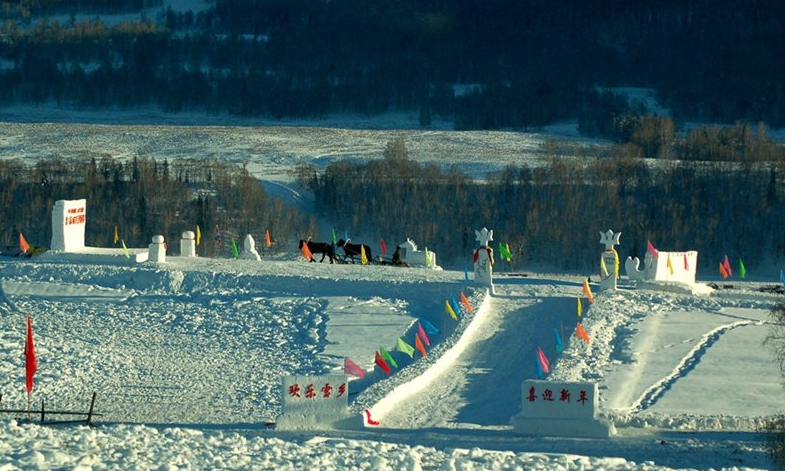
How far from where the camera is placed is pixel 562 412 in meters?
22.6

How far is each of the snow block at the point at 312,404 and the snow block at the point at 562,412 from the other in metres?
2.53

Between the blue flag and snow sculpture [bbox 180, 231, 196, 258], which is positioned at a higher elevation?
snow sculpture [bbox 180, 231, 196, 258]

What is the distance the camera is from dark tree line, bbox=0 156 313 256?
174 ft

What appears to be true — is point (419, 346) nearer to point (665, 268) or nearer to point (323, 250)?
point (665, 268)

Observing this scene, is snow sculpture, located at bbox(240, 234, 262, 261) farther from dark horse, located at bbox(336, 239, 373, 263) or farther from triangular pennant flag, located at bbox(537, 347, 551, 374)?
triangular pennant flag, located at bbox(537, 347, 551, 374)

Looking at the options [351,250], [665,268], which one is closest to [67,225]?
[351,250]

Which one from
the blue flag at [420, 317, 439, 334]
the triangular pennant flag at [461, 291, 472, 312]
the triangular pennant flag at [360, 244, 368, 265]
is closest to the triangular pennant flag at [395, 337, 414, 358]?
the blue flag at [420, 317, 439, 334]

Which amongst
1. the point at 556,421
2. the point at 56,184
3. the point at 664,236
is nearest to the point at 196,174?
the point at 56,184

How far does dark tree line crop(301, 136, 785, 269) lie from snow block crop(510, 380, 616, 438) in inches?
1125

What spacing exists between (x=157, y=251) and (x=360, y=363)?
32.3 ft

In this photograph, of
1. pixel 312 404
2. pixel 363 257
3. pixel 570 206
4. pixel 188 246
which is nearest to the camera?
pixel 312 404

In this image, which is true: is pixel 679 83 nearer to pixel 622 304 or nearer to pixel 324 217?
pixel 324 217

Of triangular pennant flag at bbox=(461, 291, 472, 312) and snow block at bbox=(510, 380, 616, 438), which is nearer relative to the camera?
snow block at bbox=(510, 380, 616, 438)

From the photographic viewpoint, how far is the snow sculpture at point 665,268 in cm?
3616
